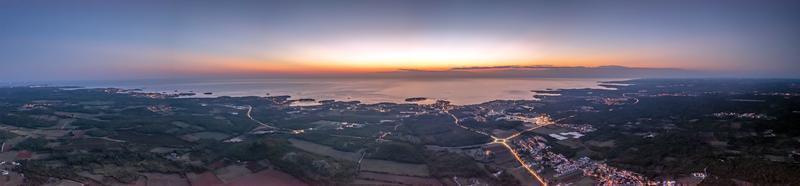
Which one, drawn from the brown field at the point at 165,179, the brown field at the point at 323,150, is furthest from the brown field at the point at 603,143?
the brown field at the point at 165,179

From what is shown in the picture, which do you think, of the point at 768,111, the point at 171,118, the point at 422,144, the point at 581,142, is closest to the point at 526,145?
the point at 581,142

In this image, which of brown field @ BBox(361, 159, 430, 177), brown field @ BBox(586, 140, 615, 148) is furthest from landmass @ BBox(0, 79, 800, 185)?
brown field @ BBox(586, 140, 615, 148)

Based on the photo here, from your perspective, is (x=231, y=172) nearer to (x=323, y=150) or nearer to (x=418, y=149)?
(x=323, y=150)

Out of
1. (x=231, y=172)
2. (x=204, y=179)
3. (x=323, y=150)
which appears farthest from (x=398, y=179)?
(x=204, y=179)

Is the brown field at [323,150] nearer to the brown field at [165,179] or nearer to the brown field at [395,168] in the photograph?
the brown field at [395,168]

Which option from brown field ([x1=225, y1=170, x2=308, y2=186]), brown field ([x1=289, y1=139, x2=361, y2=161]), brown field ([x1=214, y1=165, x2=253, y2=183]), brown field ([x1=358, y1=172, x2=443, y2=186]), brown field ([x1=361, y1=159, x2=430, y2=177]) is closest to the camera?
brown field ([x1=358, y1=172, x2=443, y2=186])

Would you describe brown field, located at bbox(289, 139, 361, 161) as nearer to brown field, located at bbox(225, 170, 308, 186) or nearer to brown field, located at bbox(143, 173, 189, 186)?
brown field, located at bbox(225, 170, 308, 186)
